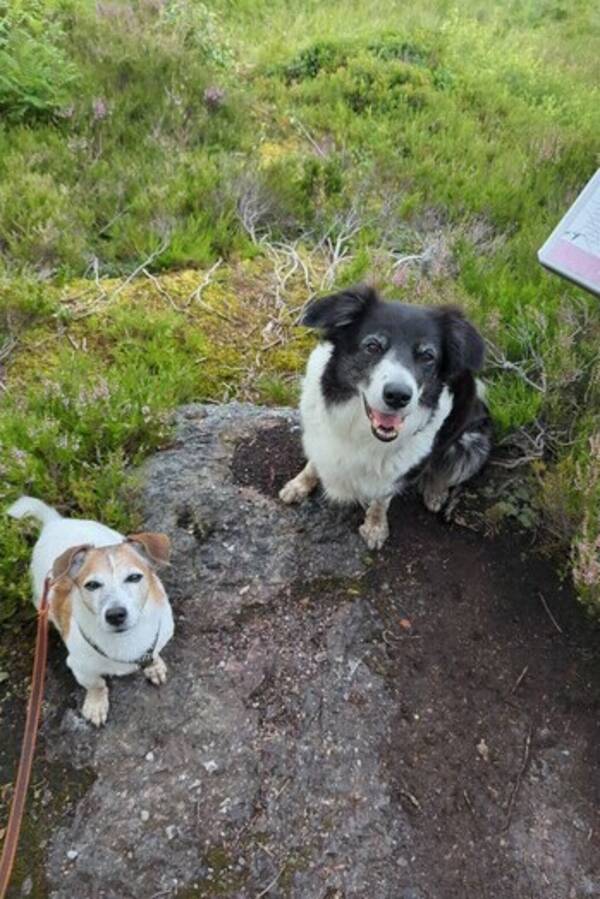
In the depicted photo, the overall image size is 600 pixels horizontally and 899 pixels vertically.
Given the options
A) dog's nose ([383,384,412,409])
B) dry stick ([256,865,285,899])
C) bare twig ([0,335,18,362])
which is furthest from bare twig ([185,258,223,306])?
dry stick ([256,865,285,899])

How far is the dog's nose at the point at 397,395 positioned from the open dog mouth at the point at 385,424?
94mm

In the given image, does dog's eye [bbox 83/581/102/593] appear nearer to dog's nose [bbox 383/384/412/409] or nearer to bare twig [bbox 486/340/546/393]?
dog's nose [bbox 383/384/412/409]

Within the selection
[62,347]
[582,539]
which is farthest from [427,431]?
[62,347]

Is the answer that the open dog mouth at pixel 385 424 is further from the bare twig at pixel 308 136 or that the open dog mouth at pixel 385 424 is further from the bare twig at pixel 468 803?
the bare twig at pixel 308 136

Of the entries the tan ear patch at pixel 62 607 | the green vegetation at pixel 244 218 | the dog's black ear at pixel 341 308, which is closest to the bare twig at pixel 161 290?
the green vegetation at pixel 244 218

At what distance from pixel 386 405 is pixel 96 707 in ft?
5.78

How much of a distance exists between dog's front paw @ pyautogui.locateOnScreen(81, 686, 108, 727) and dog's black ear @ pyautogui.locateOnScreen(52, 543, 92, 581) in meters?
0.55

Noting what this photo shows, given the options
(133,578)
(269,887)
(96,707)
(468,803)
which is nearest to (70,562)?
(133,578)

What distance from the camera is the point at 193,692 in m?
3.16

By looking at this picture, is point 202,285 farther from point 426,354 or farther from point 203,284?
point 426,354

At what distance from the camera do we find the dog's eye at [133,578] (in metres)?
2.73

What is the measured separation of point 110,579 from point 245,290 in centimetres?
317

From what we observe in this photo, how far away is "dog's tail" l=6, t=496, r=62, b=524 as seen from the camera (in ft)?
11.1

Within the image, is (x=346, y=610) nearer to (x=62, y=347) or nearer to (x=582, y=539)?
(x=582, y=539)
